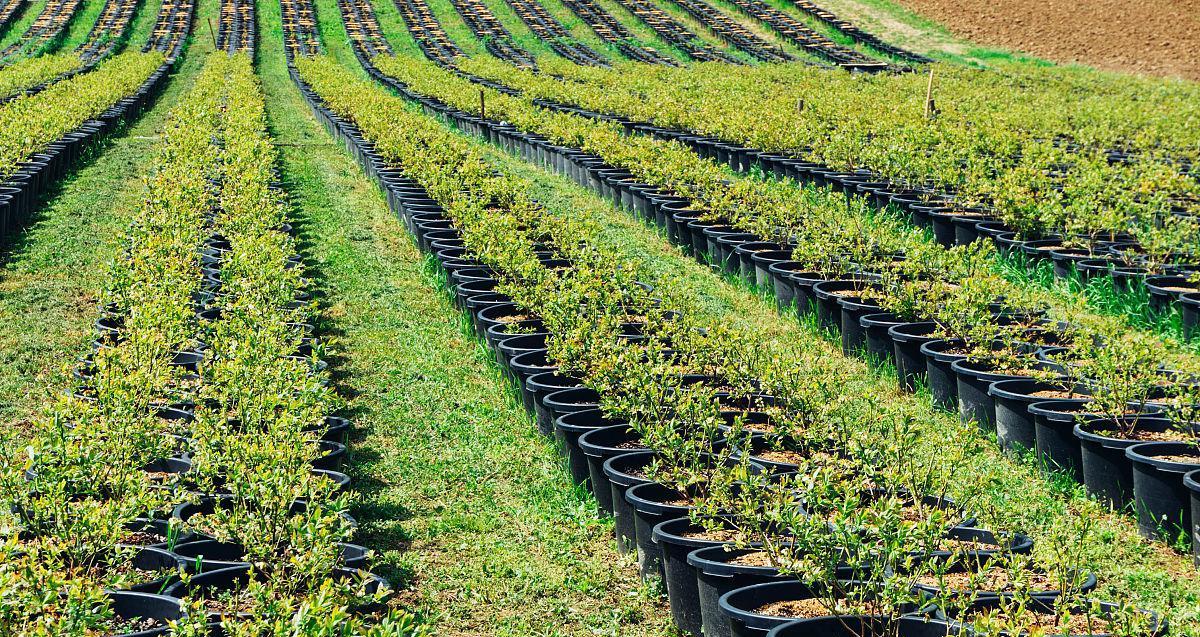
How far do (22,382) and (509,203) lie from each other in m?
5.44

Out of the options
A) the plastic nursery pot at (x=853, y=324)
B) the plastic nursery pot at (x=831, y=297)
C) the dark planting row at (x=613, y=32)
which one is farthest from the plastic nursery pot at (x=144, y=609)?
the dark planting row at (x=613, y=32)

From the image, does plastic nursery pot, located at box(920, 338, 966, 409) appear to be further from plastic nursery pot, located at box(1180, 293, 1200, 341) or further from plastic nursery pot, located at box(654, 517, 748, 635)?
plastic nursery pot, located at box(654, 517, 748, 635)

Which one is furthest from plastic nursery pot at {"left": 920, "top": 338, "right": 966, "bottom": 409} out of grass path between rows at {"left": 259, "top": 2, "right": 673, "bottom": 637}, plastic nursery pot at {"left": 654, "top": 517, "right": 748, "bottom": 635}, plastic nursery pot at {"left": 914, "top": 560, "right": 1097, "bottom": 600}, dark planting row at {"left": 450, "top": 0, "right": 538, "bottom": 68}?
dark planting row at {"left": 450, "top": 0, "right": 538, "bottom": 68}

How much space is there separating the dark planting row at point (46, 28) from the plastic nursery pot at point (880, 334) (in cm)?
3448

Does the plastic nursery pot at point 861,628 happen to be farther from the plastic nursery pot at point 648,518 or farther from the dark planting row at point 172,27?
the dark planting row at point 172,27

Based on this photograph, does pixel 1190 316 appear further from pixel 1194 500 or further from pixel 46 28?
pixel 46 28

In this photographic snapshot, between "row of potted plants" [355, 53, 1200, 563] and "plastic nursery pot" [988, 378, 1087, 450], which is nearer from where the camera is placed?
"row of potted plants" [355, 53, 1200, 563]

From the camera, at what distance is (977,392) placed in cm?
639

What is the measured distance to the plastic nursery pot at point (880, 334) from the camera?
7445mm

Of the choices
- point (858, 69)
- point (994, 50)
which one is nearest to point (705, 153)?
point (858, 69)

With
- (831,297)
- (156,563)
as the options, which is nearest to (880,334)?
(831,297)

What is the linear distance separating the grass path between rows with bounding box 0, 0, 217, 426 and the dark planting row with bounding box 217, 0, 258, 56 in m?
23.1

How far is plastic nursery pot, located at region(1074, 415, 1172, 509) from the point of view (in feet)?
17.5

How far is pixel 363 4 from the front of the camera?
4931 cm
